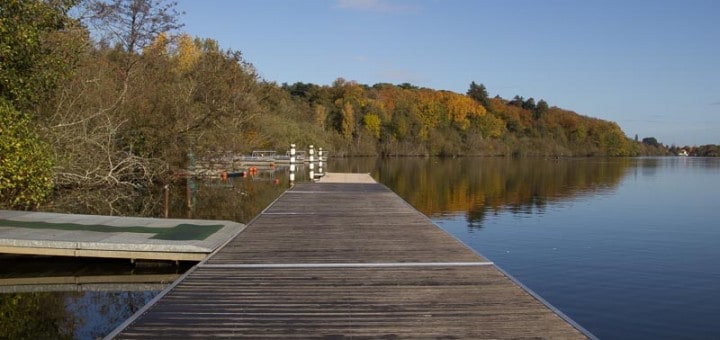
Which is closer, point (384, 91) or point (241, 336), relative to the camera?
point (241, 336)

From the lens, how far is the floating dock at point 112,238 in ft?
24.2

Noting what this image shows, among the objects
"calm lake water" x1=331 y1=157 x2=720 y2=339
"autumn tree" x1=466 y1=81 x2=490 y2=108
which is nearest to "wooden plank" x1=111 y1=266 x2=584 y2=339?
"calm lake water" x1=331 y1=157 x2=720 y2=339

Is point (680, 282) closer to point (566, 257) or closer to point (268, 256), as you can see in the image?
point (566, 257)

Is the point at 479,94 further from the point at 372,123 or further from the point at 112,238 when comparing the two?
the point at 112,238

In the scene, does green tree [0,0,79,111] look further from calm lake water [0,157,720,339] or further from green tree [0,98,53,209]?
calm lake water [0,157,720,339]

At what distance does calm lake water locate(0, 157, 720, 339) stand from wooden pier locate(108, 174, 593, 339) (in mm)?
1372

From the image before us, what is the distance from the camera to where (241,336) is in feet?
12.6

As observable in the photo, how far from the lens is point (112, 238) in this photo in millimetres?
7770

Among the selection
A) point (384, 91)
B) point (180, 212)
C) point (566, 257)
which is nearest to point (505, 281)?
point (566, 257)

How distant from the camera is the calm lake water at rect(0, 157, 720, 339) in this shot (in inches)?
248

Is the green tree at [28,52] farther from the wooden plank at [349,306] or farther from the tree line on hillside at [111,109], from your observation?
the wooden plank at [349,306]

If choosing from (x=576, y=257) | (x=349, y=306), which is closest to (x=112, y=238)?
(x=349, y=306)

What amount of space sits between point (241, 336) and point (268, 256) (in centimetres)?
269

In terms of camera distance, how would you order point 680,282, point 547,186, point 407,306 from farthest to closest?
point 547,186, point 680,282, point 407,306
